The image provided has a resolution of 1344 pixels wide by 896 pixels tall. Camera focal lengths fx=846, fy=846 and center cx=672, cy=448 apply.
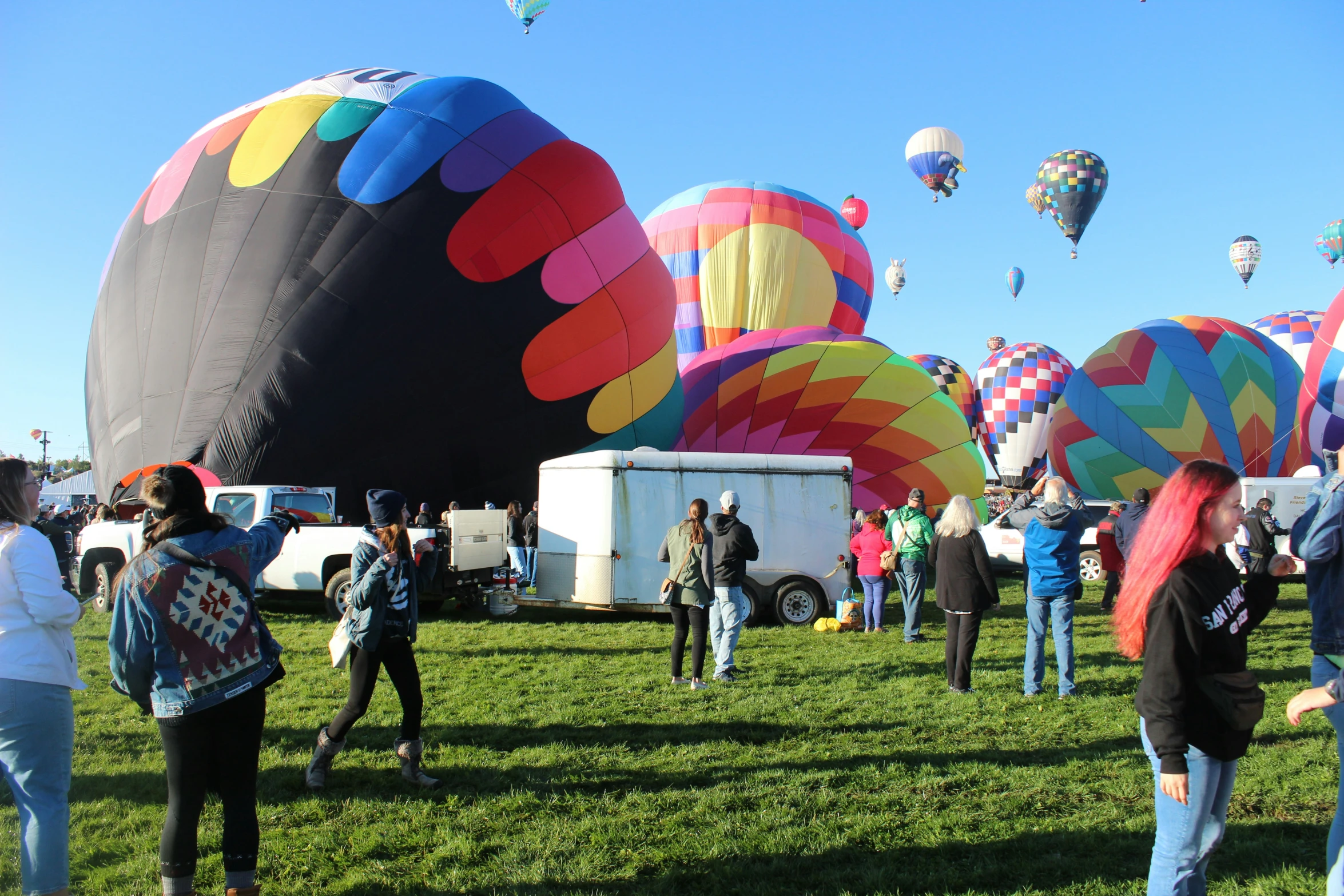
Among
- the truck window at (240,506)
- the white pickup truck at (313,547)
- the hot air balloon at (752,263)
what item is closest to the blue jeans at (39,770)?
the white pickup truck at (313,547)

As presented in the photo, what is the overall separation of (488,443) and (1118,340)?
636 inches

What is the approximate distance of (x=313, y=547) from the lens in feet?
34.2

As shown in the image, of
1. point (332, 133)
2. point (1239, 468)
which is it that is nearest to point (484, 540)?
point (332, 133)

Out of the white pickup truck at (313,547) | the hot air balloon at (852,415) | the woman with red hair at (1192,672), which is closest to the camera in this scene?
the woman with red hair at (1192,672)

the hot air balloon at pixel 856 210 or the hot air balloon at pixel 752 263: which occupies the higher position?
the hot air balloon at pixel 856 210

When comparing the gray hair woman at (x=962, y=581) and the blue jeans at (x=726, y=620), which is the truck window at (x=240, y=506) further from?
the gray hair woman at (x=962, y=581)

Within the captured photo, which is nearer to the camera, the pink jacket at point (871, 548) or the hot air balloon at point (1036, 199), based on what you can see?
the pink jacket at point (871, 548)

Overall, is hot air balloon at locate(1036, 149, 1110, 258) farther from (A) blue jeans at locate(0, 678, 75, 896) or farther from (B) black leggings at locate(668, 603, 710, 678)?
(A) blue jeans at locate(0, 678, 75, 896)

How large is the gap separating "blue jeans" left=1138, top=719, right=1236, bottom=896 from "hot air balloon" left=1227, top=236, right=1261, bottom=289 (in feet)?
150

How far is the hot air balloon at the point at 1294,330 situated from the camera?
27.4 m

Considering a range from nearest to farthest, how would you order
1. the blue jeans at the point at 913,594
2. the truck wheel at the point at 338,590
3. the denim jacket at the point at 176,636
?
the denim jacket at the point at 176,636 < the blue jeans at the point at 913,594 < the truck wheel at the point at 338,590

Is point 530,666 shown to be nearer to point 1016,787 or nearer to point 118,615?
point 1016,787

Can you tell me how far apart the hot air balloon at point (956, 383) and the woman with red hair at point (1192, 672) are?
31715mm

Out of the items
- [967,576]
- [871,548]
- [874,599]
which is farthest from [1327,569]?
[874,599]
